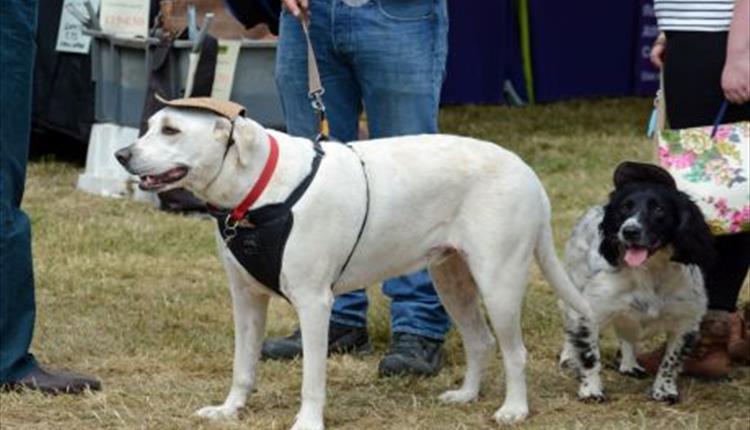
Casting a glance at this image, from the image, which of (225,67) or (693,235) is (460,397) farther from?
(225,67)


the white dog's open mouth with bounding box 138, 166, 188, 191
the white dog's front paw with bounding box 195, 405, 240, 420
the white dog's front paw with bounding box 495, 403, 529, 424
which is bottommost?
the white dog's front paw with bounding box 495, 403, 529, 424

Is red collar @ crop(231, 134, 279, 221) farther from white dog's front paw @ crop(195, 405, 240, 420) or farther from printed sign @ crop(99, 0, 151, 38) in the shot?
printed sign @ crop(99, 0, 151, 38)

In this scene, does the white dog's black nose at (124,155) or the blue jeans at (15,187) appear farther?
the blue jeans at (15,187)

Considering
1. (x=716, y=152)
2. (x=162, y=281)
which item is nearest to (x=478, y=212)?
(x=716, y=152)

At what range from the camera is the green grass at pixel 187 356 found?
4.67 m

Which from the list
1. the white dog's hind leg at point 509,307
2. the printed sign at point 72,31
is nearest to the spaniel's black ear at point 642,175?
the white dog's hind leg at point 509,307

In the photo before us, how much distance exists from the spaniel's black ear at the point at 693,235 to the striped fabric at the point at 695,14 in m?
0.51

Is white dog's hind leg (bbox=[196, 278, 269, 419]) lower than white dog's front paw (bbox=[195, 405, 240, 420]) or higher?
higher

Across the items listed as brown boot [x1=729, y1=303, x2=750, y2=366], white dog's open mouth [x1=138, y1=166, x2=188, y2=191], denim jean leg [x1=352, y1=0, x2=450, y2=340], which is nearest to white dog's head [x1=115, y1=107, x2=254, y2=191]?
white dog's open mouth [x1=138, y1=166, x2=188, y2=191]

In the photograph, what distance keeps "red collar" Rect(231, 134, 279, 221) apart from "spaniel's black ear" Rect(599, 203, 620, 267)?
3.83 ft

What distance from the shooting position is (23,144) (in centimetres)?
484

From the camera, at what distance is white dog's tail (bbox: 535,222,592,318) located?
4680 mm

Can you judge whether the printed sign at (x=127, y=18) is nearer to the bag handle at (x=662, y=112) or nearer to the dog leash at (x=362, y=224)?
the bag handle at (x=662, y=112)

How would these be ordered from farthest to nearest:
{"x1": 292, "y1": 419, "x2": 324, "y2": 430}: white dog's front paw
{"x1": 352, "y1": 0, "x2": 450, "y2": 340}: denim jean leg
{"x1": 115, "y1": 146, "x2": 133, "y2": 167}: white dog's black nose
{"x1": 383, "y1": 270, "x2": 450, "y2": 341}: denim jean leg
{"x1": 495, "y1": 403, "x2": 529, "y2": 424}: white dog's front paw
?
{"x1": 383, "y1": 270, "x2": 450, "y2": 341}: denim jean leg
{"x1": 352, "y1": 0, "x2": 450, "y2": 340}: denim jean leg
{"x1": 495, "y1": 403, "x2": 529, "y2": 424}: white dog's front paw
{"x1": 292, "y1": 419, "x2": 324, "y2": 430}: white dog's front paw
{"x1": 115, "y1": 146, "x2": 133, "y2": 167}: white dog's black nose
